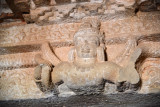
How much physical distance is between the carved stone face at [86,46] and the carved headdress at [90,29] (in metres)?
0.04

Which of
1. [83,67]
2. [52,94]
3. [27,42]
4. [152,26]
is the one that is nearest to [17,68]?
[27,42]

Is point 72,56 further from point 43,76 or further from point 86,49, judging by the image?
point 43,76

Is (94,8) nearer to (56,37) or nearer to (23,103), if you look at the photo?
(56,37)

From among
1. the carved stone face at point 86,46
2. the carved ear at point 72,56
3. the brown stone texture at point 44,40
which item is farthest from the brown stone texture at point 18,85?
the carved stone face at point 86,46

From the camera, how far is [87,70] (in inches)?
53.5

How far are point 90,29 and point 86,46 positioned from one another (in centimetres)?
22

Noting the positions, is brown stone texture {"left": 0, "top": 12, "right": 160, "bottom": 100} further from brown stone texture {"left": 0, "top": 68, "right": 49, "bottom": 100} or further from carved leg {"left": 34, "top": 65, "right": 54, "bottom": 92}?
carved leg {"left": 34, "top": 65, "right": 54, "bottom": 92}

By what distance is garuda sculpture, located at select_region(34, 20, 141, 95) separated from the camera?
131 cm

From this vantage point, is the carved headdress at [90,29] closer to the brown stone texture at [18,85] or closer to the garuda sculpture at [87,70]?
the garuda sculpture at [87,70]

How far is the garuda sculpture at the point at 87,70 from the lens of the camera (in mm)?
1309

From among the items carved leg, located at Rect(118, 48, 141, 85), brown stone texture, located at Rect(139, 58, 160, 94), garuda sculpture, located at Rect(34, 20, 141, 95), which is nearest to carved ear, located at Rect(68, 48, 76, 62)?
garuda sculpture, located at Rect(34, 20, 141, 95)

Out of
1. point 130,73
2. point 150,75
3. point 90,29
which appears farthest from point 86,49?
point 150,75

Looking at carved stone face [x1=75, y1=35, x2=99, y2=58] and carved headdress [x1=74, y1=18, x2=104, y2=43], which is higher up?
carved headdress [x1=74, y1=18, x2=104, y2=43]

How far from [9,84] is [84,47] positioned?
1.04 m
